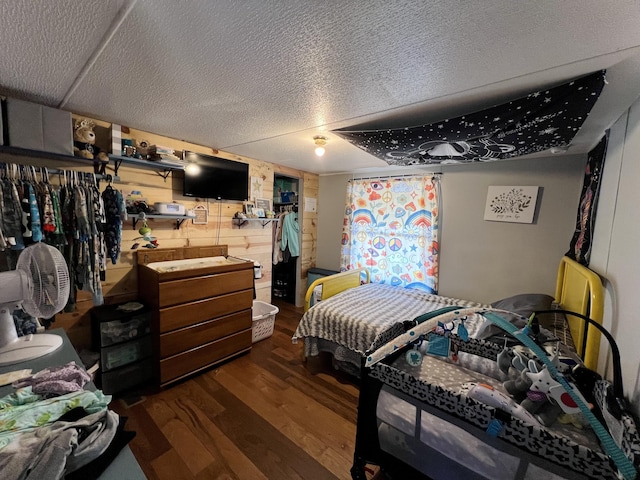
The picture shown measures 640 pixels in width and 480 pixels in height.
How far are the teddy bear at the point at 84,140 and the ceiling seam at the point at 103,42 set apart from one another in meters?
0.29

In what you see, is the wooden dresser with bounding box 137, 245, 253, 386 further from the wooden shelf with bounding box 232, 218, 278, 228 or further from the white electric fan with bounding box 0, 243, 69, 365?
the white electric fan with bounding box 0, 243, 69, 365

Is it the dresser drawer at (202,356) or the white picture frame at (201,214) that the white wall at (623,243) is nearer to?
the dresser drawer at (202,356)

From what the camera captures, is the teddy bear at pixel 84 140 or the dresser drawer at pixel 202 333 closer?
the teddy bear at pixel 84 140

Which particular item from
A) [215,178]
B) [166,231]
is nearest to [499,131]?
[215,178]

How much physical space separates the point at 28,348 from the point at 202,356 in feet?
4.22

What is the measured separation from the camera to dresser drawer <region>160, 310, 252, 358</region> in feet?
6.84

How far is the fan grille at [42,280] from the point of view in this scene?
1.13 meters

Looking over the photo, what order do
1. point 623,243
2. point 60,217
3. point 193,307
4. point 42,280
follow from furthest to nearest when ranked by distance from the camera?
1. point 193,307
2. point 60,217
3. point 623,243
4. point 42,280

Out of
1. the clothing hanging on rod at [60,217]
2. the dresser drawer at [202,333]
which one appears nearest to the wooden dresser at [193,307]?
the dresser drawer at [202,333]

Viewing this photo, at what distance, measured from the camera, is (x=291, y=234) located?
154 inches

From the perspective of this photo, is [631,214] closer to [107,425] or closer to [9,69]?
[107,425]

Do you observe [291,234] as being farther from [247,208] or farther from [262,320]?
[262,320]

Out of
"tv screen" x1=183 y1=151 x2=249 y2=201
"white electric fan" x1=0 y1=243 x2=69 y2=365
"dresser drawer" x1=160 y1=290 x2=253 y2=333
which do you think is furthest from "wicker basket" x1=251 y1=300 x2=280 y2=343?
"white electric fan" x1=0 y1=243 x2=69 y2=365

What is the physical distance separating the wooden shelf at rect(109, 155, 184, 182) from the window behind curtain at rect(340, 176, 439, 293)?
225cm
